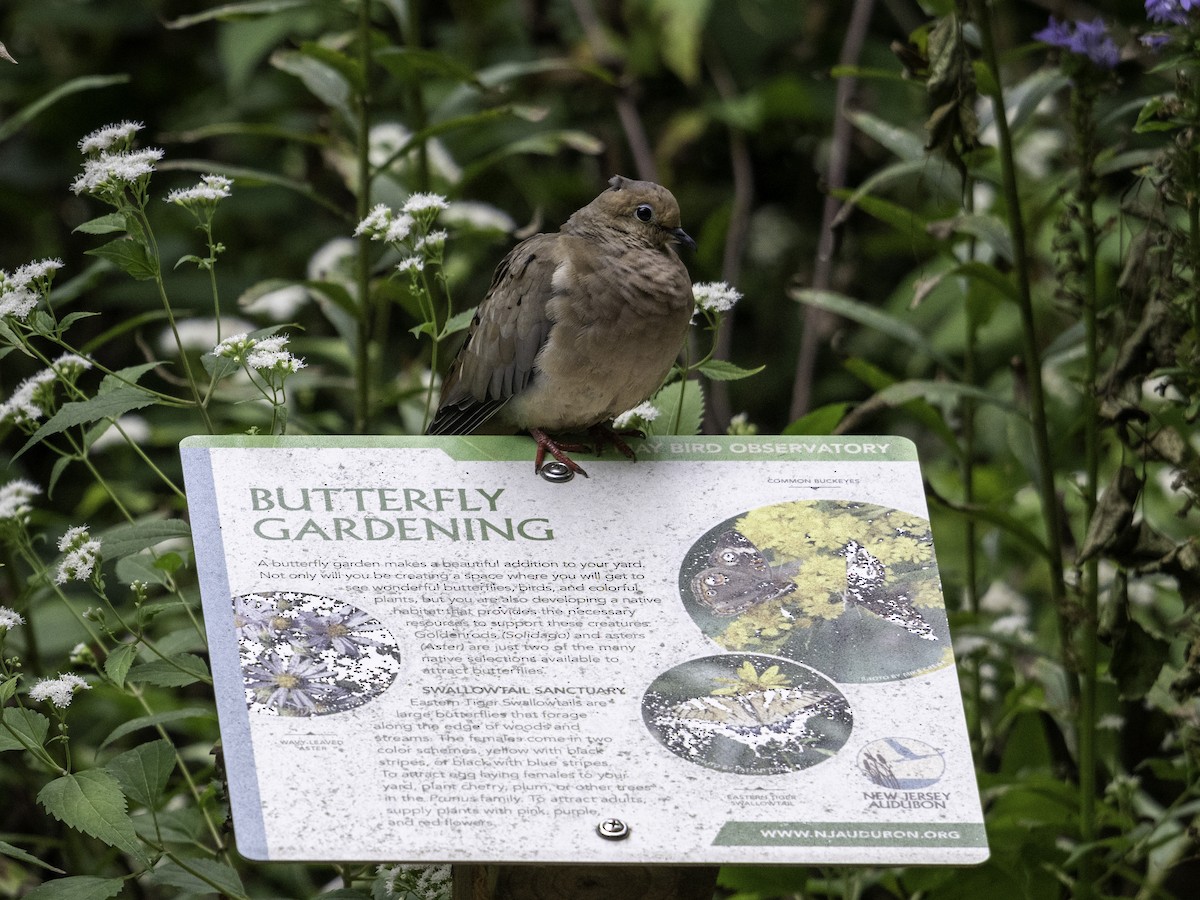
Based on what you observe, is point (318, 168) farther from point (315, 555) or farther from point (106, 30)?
point (315, 555)

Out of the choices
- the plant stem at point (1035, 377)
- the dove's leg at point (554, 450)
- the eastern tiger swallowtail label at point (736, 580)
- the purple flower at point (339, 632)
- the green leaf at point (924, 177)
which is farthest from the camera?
the green leaf at point (924, 177)

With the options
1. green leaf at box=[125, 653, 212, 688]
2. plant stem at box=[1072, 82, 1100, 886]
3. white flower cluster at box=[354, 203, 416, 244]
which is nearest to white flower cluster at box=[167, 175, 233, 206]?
white flower cluster at box=[354, 203, 416, 244]

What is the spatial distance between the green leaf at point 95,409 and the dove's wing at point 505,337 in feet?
1.99

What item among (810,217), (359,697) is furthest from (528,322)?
(810,217)

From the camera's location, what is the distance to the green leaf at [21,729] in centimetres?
175

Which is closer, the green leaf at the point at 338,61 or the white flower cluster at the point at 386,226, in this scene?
the white flower cluster at the point at 386,226

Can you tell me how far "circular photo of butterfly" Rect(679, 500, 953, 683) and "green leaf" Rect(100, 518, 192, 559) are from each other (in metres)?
0.73

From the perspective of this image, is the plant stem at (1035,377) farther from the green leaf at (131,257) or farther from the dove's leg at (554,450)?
the green leaf at (131,257)

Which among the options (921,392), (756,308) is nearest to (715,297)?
(921,392)

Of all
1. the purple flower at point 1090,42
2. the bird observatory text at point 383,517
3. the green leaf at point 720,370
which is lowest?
the bird observatory text at point 383,517

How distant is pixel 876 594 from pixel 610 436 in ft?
1.78

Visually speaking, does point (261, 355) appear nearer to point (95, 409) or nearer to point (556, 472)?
point (95, 409)

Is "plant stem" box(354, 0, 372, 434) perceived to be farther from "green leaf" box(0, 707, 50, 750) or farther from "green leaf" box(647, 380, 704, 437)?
"green leaf" box(0, 707, 50, 750)

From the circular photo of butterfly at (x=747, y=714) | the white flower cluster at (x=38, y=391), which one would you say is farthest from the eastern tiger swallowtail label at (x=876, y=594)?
the white flower cluster at (x=38, y=391)
